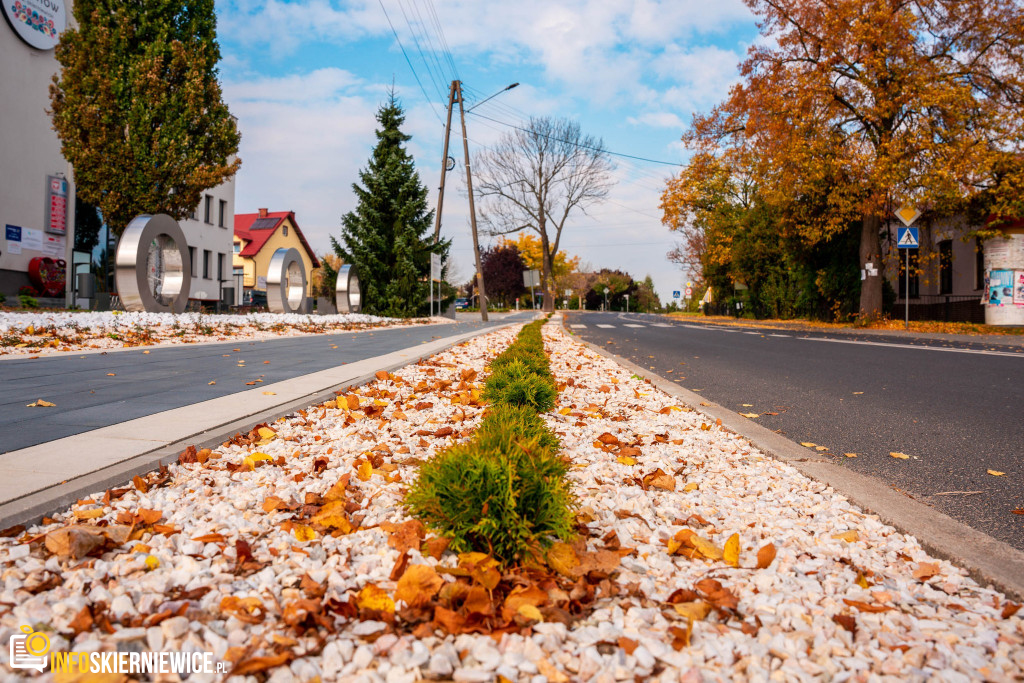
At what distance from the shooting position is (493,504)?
2008 mm

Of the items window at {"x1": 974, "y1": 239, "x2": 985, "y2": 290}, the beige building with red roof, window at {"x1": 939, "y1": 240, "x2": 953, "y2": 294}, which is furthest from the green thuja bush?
the beige building with red roof

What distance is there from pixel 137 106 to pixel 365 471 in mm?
17644

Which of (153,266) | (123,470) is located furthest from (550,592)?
(153,266)

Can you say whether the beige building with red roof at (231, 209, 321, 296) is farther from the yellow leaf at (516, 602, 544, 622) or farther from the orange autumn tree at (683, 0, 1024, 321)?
the yellow leaf at (516, 602, 544, 622)

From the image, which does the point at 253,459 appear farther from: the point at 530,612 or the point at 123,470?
the point at 530,612

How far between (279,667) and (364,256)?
81.5ft

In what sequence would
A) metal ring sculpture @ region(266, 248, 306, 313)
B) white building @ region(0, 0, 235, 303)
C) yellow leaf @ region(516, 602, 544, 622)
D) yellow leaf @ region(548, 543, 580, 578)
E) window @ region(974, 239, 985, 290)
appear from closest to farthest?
yellow leaf @ region(516, 602, 544, 622), yellow leaf @ region(548, 543, 580, 578), white building @ region(0, 0, 235, 303), metal ring sculpture @ region(266, 248, 306, 313), window @ region(974, 239, 985, 290)

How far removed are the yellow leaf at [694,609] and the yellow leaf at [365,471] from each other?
5.20 feet

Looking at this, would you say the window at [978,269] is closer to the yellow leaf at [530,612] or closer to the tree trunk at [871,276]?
the tree trunk at [871,276]

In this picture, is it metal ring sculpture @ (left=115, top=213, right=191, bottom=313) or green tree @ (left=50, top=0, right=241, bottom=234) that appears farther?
green tree @ (left=50, top=0, right=241, bottom=234)

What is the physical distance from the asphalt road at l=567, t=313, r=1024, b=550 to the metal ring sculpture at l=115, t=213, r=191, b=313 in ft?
36.9

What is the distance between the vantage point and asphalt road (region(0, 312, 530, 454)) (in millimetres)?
3752

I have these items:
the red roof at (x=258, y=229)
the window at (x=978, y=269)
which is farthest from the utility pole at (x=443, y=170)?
the red roof at (x=258, y=229)

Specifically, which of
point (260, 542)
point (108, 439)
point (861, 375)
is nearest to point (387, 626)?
point (260, 542)
